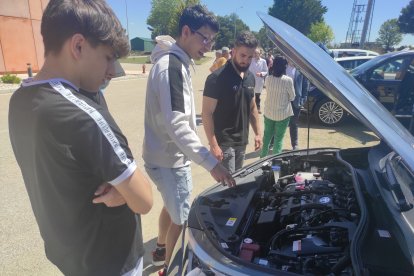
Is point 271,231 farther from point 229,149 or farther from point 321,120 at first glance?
point 321,120

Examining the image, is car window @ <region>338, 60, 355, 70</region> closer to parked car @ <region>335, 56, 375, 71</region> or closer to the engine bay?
parked car @ <region>335, 56, 375, 71</region>

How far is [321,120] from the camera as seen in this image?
763cm

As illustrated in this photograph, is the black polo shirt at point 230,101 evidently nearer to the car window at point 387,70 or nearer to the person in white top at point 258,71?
the person in white top at point 258,71

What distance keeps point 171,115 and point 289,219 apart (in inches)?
39.0

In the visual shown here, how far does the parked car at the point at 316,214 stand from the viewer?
4.31 ft

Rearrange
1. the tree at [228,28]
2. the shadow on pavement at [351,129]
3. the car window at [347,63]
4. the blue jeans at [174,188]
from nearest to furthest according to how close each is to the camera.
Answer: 1. the blue jeans at [174,188]
2. the shadow on pavement at [351,129]
3. the car window at [347,63]
4. the tree at [228,28]

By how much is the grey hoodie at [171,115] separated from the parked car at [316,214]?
14.2 inches

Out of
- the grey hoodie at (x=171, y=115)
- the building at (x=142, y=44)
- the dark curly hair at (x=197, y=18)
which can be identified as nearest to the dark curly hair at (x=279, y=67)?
the dark curly hair at (x=197, y=18)

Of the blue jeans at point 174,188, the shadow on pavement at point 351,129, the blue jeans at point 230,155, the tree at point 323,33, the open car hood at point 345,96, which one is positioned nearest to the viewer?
the open car hood at point 345,96

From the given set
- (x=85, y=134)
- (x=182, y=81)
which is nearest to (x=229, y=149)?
(x=182, y=81)

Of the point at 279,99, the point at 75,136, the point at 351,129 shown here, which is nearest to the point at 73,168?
the point at 75,136

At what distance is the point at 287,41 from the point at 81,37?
102 centimetres

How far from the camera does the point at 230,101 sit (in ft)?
10.3

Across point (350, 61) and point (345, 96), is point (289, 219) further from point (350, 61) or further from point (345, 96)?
point (350, 61)
